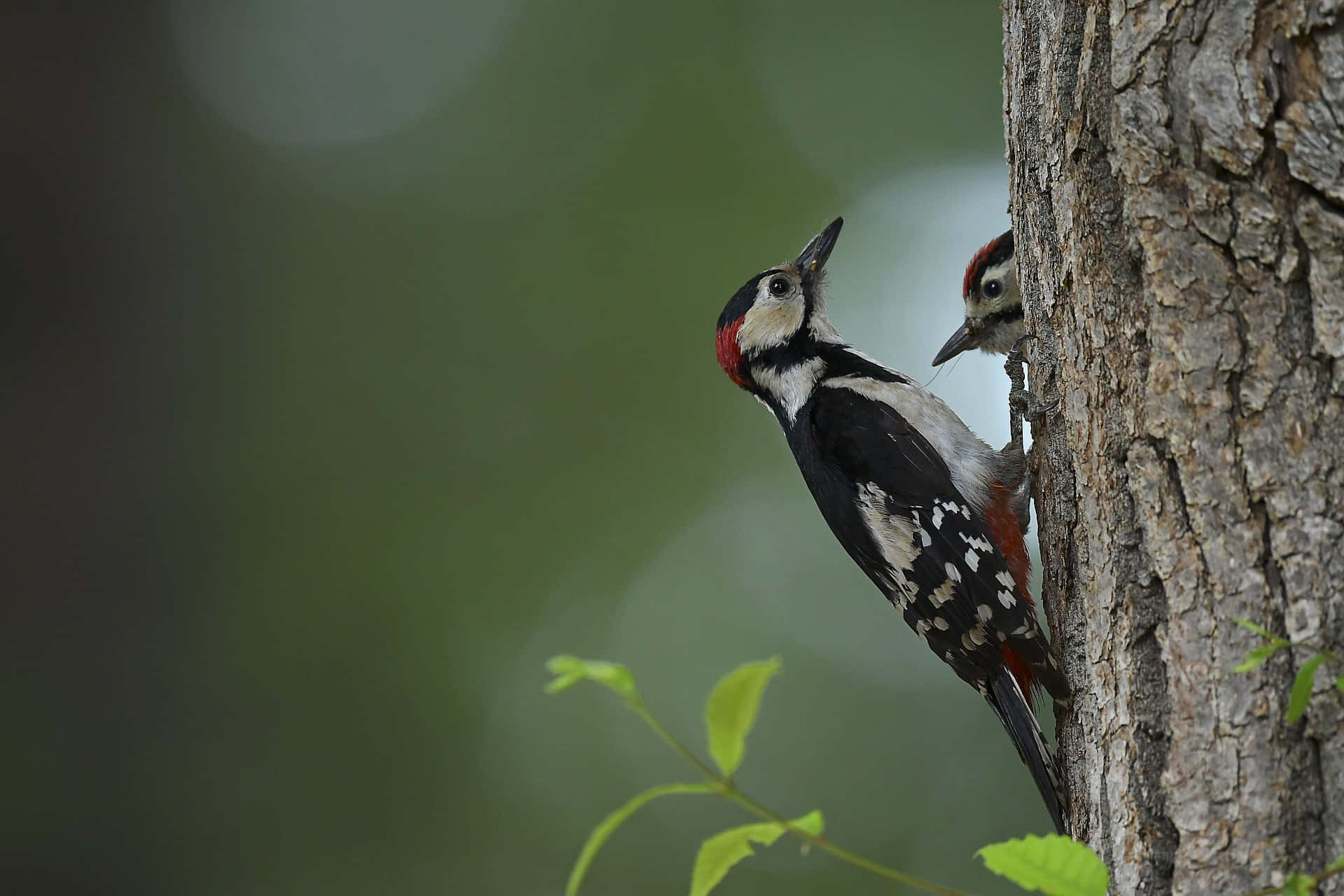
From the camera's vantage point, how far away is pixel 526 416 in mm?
5832

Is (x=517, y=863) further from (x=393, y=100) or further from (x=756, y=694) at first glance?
(x=756, y=694)

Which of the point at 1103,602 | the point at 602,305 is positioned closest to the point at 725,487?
the point at 602,305

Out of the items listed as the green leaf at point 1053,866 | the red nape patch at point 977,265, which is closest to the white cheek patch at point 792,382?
the red nape patch at point 977,265

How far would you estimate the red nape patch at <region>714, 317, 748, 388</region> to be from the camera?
9.96 ft

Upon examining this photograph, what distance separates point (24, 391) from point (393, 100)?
3.25m

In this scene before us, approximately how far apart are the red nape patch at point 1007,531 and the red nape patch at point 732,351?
3.06 feet

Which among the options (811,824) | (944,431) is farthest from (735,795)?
(944,431)

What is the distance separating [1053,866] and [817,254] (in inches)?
103

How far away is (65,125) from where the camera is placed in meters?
3.80

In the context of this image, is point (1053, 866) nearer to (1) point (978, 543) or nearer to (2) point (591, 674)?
(2) point (591, 674)

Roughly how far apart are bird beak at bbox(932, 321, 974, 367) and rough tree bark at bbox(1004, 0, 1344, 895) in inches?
55.7

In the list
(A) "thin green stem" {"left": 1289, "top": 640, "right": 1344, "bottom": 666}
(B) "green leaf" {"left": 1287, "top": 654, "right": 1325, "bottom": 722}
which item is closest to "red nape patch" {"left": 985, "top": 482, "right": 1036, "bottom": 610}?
(A) "thin green stem" {"left": 1289, "top": 640, "right": 1344, "bottom": 666}

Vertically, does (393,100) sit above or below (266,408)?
above

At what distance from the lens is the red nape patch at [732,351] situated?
3037 millimetres
